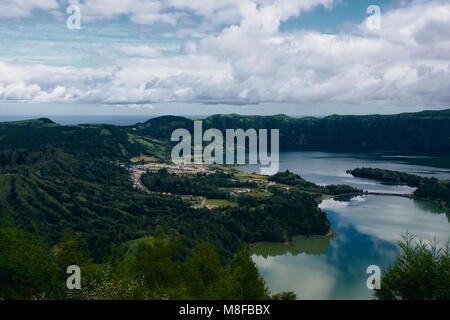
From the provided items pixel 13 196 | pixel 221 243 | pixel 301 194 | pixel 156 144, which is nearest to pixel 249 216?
pixel 221 243

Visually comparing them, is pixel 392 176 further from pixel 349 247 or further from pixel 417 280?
pixel 417 280

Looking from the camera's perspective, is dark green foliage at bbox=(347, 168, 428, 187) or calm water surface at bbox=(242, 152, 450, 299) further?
dark green foliage at bbox=(347, 168, 428, 187)

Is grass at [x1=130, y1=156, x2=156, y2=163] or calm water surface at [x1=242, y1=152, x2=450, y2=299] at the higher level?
grass at [x1=130, y1=156, x2=156, y2=163]

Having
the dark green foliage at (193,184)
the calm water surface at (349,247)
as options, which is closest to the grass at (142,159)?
the dark green foliage at (193,184)

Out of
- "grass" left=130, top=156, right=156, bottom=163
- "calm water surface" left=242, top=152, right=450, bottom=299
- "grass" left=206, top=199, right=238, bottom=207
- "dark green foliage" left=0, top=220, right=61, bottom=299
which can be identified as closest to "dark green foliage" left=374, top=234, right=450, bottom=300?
"dark green foliage" left=0, top=220, right=61, bottom=299

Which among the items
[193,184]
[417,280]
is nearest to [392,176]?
[193,184]

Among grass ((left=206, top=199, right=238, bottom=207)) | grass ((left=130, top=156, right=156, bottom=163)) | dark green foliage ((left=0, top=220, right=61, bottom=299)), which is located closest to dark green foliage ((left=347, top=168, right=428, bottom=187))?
grass ((left=206, top=199, right=238, bottom=207))

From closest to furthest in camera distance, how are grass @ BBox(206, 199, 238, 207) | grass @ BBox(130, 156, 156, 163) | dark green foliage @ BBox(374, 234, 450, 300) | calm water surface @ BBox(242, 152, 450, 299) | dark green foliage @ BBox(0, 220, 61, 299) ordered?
dark green foliage @ BBox(374, 234, 450, 300) → dark green foliage @ BBox(0, 220, 61, 299) → calm water surface @ BBox(242, 152, 450, 299) → grass @ BBox(206, 199, 238, 207) → grass @ BBox(130, 156, 156, 163)

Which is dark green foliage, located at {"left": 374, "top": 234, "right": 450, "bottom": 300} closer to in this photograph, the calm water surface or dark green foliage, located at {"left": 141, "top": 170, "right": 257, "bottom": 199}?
the calm water surface

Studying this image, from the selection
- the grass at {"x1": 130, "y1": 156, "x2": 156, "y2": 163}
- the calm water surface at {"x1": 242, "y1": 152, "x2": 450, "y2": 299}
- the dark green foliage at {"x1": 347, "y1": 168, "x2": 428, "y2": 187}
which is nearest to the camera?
the calm water surface at {"x1": 242, "y1": 152, "x2": 450, "y2": 299}

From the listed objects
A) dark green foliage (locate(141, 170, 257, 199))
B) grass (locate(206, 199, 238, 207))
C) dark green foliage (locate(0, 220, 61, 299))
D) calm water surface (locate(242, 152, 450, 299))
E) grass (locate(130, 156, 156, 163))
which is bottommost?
calm water surface (locate(242, 152, 450, 299))
